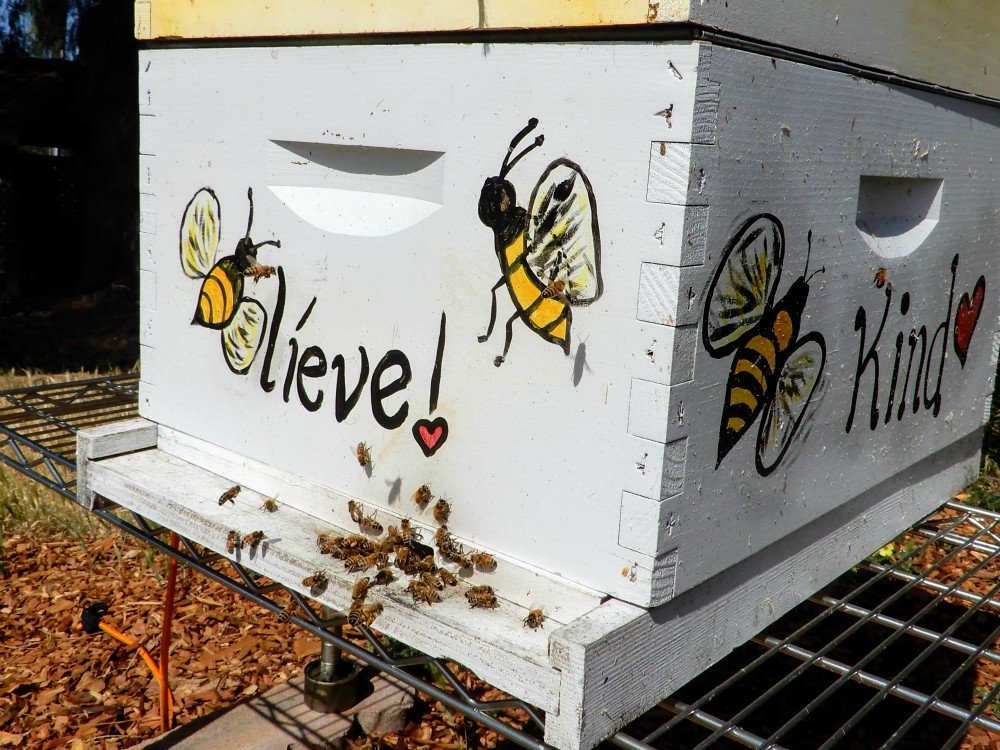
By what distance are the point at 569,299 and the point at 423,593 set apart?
0.49m

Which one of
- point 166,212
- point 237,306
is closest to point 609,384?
point 237,306

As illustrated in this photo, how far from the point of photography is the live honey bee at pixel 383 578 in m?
1.45

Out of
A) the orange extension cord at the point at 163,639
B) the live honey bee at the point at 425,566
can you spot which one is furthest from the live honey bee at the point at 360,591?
the orange extension cord at the point at 163,639

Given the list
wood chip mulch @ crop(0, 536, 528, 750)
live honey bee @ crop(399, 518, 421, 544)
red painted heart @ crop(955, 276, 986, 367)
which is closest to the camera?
live honey bee @ crop(399, 518, 421, 544)

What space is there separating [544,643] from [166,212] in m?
1.29

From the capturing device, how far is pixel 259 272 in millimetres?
1789

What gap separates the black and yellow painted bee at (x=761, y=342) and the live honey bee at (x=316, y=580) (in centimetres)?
65

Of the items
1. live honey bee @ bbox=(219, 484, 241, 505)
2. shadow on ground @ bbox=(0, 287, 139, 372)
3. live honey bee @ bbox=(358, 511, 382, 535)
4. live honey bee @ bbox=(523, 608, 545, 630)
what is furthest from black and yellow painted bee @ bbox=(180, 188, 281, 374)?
shadow on ground @ bbox=(0, 287, 139, 372)

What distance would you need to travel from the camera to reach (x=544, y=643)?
1290 mm

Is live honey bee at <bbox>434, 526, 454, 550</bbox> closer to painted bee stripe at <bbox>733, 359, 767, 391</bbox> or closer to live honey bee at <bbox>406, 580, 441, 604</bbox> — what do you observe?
live honey bee at <bbox>406, 580, 441, 604</bbox>

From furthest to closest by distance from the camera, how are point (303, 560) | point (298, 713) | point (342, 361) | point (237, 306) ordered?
point (298, 713)
point (237, 306)
point (342, 361)
point (303, 560)

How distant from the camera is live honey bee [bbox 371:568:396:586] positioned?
145 cm

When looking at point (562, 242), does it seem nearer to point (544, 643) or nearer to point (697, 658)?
point (544, 643)

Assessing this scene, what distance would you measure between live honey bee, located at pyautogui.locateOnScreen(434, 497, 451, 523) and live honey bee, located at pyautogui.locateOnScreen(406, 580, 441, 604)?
0.14 metres
